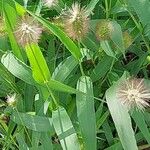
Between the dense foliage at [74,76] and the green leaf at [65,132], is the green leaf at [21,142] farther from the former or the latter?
the green leaf at [65,132]

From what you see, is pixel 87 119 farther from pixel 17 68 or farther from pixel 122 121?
pixel 17 68

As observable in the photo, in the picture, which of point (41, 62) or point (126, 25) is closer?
point (41, 62)

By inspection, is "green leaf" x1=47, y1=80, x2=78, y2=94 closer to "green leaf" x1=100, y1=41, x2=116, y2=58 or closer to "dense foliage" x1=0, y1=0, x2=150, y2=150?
"dense foliage" x1=0, y1=0, x2=150, y2=150

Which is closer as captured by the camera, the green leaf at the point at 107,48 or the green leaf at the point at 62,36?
the green leaf at the point at 62,36

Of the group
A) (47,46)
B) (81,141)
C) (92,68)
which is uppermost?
(47,46)

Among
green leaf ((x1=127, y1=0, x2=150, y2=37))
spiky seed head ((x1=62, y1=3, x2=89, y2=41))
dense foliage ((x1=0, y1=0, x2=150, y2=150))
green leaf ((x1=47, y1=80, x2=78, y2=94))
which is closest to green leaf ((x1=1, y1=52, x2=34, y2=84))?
dense foliage ((x1=0, y1=0, x2=150, y2=150))

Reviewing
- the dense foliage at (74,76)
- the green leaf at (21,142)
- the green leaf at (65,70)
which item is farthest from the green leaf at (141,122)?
the green leaf at (21,142)

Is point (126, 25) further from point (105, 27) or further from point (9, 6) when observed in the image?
point (9, 6)

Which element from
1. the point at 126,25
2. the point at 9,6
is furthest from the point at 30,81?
the point at 126,25

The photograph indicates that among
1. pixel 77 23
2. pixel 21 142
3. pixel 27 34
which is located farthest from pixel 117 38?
pixel 21 142
